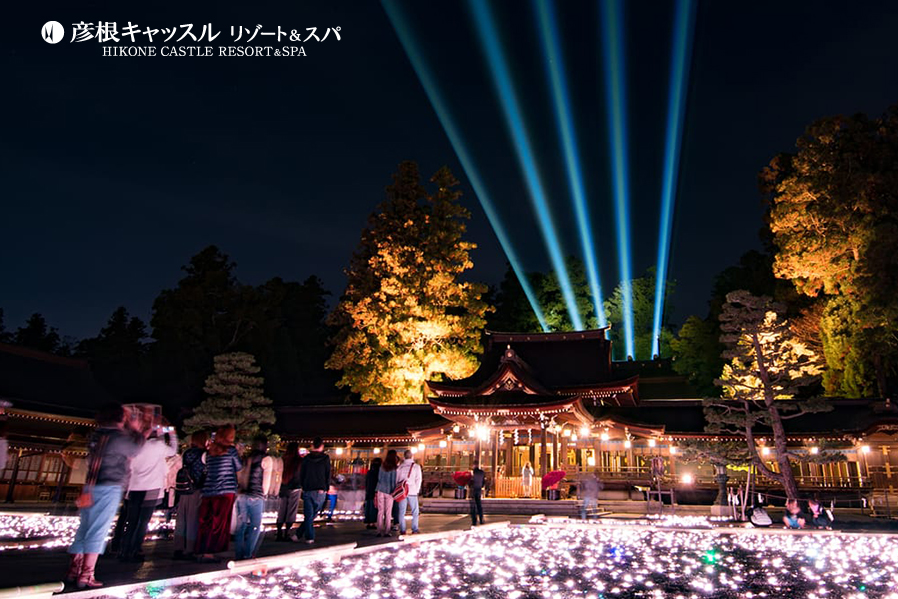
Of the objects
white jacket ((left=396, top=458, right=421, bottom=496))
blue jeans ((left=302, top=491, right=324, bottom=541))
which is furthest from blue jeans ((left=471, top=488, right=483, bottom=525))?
blue jeans ((left=302, top=491, right=324, bottom=541))

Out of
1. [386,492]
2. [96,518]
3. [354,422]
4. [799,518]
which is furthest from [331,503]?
[354,422]

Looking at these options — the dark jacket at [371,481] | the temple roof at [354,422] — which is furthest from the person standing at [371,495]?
the temple roof at [354,422]

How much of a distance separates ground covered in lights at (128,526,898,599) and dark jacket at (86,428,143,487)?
121cm

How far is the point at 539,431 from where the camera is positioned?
2623 centimetres

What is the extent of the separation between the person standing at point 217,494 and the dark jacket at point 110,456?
1568 millimetres

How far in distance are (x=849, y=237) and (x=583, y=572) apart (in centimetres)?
2472

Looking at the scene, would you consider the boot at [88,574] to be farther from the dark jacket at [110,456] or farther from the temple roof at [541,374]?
the temple roof at [541,374]

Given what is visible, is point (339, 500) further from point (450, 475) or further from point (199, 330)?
point (199, 330)

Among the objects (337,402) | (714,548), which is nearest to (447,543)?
(714,548)

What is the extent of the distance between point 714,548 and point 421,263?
77.2ft

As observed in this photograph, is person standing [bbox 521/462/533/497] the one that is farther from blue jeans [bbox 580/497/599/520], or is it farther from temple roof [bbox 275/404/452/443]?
temple roof [bbox 275/404/452/443]

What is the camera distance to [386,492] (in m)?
12.1

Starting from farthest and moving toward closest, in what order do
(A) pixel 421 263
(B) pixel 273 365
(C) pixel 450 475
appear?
(B) pixel 273 365 → (A) pixel 421 263 → (C) pixel 450 475

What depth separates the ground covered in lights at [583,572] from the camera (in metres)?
6.73
